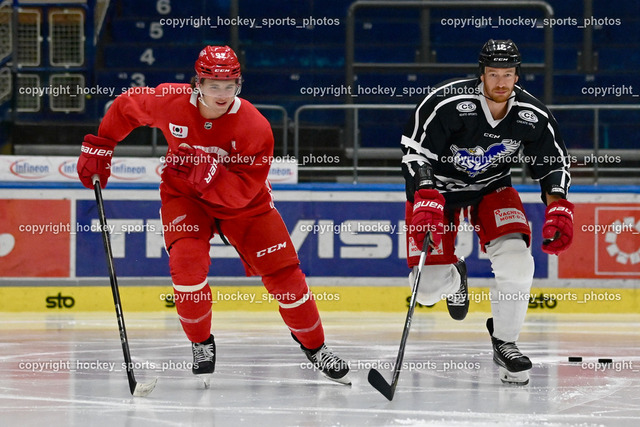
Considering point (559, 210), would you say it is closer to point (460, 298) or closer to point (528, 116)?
point (528, 116)

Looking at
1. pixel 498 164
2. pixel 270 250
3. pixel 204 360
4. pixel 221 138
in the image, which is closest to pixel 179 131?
pixel 221 138

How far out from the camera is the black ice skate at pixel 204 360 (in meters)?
5.12

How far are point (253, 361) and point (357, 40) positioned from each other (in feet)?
20.2

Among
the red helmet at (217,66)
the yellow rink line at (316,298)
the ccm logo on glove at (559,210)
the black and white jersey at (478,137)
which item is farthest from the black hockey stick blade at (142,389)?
the yellow rink line at (316,298)

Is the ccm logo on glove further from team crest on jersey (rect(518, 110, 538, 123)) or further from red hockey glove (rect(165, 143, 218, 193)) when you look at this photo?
red hockey glove (rect(165, 143, 218, 193))

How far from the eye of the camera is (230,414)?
14.4ft

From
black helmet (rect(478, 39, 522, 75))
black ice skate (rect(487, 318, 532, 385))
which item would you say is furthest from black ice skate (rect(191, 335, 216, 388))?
black helmet (rect(478, 39, 522, 75))

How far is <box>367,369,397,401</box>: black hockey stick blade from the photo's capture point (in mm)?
4691

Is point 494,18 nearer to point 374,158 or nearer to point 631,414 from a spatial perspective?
point 374,158

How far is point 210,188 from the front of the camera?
4.99 metres

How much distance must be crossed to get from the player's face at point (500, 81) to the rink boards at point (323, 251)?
4.06 meters

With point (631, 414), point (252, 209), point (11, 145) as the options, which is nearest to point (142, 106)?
point (252, 209)

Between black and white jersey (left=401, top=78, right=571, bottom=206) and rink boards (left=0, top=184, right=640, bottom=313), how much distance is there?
12.3ft

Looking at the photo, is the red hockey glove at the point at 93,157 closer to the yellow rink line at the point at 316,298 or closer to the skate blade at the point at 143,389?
the skate blade at the point at 143,389
